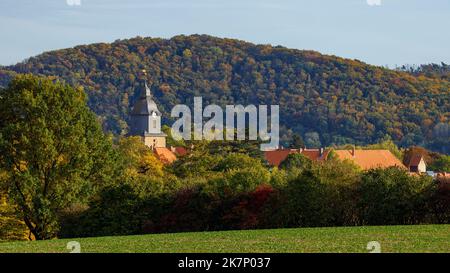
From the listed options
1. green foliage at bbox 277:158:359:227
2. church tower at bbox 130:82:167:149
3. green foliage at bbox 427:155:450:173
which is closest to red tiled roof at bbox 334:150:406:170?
green foliage at bbox 427:155:450:173

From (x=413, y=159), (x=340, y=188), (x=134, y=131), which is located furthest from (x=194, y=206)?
(x=134, y=131)

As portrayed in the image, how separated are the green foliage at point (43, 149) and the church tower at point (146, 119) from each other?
12419 cm

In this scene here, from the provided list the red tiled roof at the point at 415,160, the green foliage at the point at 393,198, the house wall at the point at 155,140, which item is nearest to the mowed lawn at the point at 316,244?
the green foliage at the point at 393,198

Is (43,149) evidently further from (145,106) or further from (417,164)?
(145,106)

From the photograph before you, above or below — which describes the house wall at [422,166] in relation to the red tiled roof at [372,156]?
below

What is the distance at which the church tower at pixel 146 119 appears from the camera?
173075mm

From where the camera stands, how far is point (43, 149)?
1754 inches

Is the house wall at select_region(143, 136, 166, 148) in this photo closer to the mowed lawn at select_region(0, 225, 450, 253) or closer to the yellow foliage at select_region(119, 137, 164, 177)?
the yellow foliage at select_region(119, 137, 164, 177)

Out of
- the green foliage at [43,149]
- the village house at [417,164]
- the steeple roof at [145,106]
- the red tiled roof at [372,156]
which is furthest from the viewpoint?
the steeple roof at [145,106]

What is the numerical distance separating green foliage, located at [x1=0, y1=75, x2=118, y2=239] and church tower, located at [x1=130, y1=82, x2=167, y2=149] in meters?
124

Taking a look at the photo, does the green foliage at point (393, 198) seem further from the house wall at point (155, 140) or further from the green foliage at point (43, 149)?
the house wall at point (155, 140)

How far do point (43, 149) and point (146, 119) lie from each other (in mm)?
131249

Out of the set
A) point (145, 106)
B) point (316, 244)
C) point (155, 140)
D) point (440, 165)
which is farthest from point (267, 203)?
point (145, 106)
